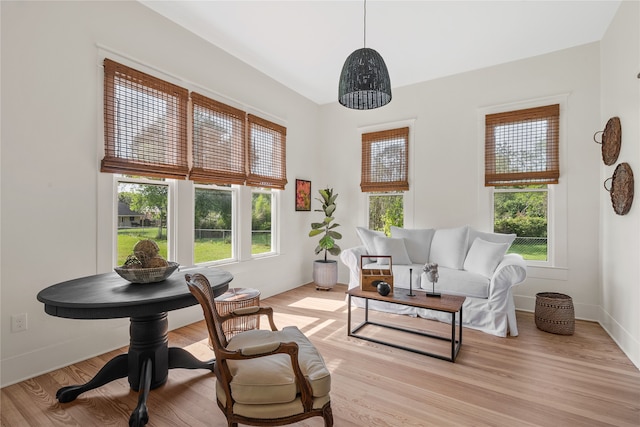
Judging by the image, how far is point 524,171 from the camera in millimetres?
3945

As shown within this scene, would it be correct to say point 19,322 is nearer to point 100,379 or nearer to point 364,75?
point 100,379

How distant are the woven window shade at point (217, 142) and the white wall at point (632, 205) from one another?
3922 mm

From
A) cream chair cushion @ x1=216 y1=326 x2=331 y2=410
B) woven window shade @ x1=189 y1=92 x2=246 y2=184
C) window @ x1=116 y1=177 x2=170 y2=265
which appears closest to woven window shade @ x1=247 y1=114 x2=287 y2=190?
woven window shade @ x1=189 y1=92 x2=246 y2=184

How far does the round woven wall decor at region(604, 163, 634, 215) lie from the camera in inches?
107

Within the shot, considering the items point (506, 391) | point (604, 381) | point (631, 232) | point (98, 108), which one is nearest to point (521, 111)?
point (631, 232)

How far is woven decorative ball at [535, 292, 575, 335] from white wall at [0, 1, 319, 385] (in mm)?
4156

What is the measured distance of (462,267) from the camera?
3.84 metres

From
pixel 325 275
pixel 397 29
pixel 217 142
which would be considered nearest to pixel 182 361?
pixel 217 142

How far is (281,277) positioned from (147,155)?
2613mm

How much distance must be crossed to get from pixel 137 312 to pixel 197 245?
1923 mm

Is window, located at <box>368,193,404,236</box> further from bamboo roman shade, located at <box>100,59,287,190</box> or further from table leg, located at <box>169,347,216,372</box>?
table leg, located at <box>169,347,216,372</box>

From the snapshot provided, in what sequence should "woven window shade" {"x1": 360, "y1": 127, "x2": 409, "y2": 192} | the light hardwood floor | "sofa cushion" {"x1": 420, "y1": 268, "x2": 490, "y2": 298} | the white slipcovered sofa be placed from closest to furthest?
the light hardwood floor
the white slipcovered sofa
"sofa cushion" {"x1": 420, "y1": 268, "x2": 490, "y2": 298}
"woven window shade" {"x1": 360, "y1": 127, "x2": 409, "y2": 192}

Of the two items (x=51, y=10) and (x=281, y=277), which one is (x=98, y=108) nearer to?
(x=51, y=10)

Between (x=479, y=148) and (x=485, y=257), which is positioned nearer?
(x=485, y=257)
